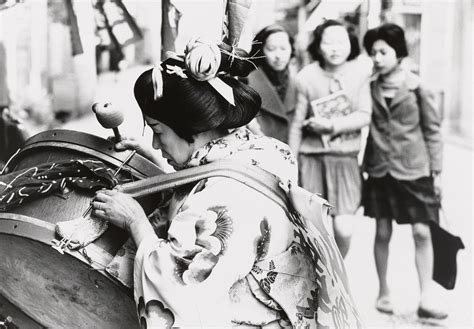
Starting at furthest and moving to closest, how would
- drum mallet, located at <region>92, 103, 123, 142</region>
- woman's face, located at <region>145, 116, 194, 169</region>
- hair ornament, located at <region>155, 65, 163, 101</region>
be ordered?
1. drum mallet, located at <region>92, 103, 123, 142</region>
2. woman's face, located at <region>145, 116, 194, 169</region>
3. hair ornament, located at <region>155, 65, 163, 101</region>

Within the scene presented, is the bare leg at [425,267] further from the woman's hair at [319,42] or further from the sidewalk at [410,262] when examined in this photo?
the woman's hair at [319,42]

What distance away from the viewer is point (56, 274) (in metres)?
2.25

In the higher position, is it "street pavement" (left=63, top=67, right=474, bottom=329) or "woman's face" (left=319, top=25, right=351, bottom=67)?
"woman's face" (left=319, top=25, right=351, bottom=67)

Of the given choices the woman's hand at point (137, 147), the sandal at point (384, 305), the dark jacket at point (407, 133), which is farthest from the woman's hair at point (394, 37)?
the woman's hand at point (137, 147)

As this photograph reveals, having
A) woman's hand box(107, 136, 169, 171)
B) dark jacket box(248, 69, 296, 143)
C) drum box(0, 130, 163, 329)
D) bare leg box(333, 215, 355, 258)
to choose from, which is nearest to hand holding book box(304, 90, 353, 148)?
dark jacket box(248, 69, 296, 143)

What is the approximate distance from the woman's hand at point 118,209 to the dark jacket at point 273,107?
7.21 ft

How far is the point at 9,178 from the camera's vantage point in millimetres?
2328

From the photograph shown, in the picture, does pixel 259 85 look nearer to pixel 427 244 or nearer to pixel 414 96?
pixel 414 96

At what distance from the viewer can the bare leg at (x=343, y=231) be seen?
4312 mm

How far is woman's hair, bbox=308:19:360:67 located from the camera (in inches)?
169

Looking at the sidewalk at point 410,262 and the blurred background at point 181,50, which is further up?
the blurred background at point 181,50

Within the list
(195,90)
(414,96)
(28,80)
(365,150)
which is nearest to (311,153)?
(365,150)

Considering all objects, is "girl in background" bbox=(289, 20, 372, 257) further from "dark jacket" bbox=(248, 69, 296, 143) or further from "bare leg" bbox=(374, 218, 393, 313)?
"bare leg" bbox=(374, 218, 393, 313)

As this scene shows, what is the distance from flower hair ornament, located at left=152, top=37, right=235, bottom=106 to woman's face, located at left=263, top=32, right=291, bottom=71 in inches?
83.9
